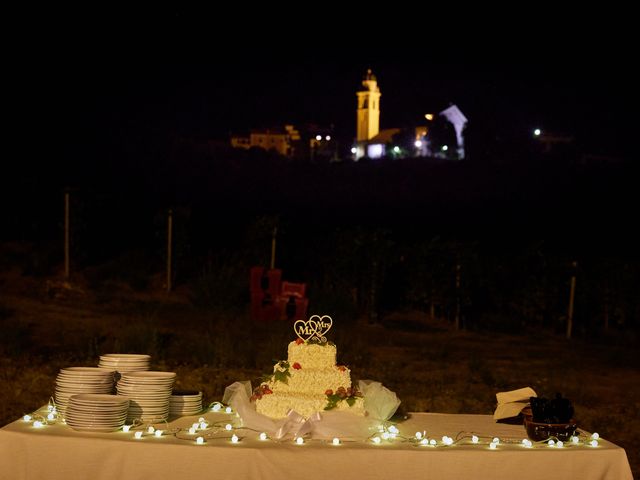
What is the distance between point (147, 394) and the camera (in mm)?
5199

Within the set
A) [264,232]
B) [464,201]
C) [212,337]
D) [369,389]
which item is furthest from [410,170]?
[369,389]

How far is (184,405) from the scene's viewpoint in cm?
549

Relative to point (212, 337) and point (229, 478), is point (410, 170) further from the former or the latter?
point (229, 478)

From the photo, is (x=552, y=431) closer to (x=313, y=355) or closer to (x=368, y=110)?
(x=313, y=355)

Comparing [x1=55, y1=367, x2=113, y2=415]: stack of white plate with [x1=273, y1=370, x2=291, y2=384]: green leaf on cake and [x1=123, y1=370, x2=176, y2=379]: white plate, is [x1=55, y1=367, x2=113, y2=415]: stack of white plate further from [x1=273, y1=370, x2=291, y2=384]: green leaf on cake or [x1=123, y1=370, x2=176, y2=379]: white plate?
[x1=273, y1=370, x2=291, y2=384]: green leaf on cake

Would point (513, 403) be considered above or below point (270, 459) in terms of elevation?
above

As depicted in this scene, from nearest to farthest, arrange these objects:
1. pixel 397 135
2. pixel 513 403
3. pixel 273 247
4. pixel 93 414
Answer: pixel 93 414
pixel 513 403
pixel 273 247
pixel 397 135

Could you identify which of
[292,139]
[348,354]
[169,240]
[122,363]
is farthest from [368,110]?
[122,363]

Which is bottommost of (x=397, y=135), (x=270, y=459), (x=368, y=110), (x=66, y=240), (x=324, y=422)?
(x=270, y=459)

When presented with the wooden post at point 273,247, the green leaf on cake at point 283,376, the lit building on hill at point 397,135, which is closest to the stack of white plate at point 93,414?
the green leaf on cake at point 283,376

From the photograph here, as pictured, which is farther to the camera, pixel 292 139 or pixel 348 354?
pixel 292 139

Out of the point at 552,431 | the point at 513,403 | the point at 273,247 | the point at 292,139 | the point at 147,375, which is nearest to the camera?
the point at 552,431

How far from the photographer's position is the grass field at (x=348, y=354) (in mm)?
9352

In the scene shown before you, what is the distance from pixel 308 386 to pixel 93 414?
1.31 meters
